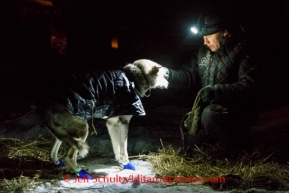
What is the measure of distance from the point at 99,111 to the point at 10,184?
1257 millimetres

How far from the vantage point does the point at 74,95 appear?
3.47m

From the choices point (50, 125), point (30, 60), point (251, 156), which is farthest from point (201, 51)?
point (30, 60)

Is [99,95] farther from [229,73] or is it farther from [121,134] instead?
[229,73]

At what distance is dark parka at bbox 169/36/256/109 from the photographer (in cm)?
417

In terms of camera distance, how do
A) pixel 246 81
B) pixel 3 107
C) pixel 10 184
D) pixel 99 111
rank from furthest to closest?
pixel 3 107, pixel 246 81, pixel 99 111, pixel 10 184

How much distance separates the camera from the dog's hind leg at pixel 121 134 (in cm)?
414

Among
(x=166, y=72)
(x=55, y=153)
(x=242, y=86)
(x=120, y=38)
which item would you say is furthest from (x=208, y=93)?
(x=120, y=38)

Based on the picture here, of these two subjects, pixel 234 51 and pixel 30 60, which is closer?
pixel 234 51

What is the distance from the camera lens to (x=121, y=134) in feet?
13.6

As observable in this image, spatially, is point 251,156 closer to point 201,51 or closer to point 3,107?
point 201,51

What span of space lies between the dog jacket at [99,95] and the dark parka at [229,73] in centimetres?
97

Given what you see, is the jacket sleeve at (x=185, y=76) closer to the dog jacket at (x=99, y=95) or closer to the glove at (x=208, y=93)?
the glove at (x=208, y=93)

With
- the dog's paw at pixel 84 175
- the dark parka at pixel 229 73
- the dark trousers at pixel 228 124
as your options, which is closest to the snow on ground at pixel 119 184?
the dog's paw at pixel 84 175

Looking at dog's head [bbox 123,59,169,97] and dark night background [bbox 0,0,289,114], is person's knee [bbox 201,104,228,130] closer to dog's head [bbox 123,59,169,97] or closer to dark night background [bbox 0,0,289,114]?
dog's head [bbox 123,59,169,97]
